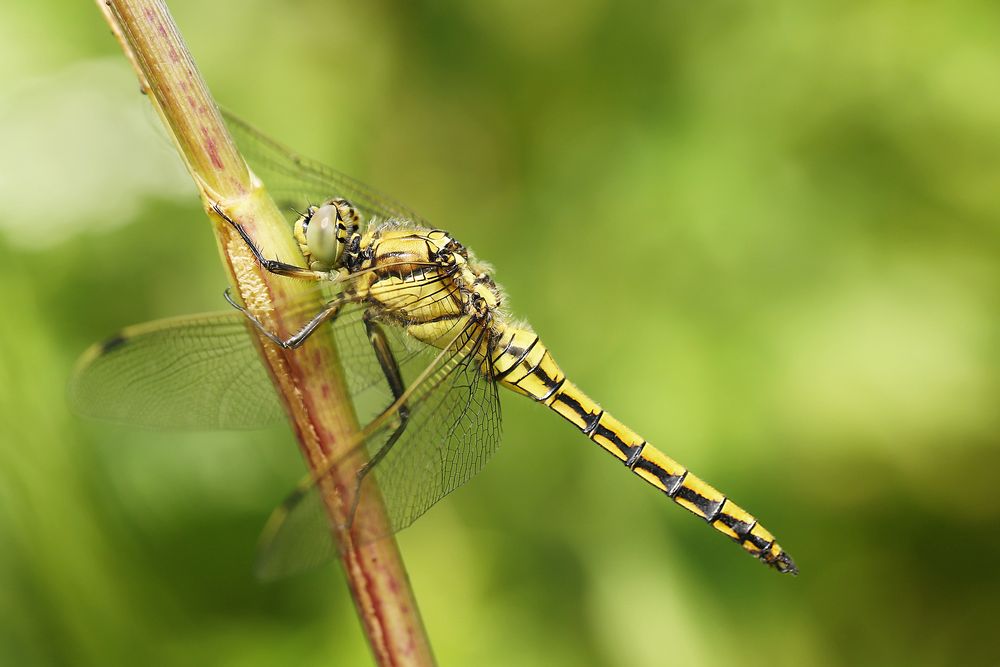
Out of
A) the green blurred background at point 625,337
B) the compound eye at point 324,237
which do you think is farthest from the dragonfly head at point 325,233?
the green blurred background at point 625,337

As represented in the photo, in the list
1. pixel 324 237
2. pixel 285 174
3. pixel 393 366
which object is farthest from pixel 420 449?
pixel 285 174

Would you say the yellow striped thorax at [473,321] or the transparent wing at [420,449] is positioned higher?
the yellow striped thorax at [473,321]

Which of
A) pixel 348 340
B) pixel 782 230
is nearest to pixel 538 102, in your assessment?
pixel 782 230

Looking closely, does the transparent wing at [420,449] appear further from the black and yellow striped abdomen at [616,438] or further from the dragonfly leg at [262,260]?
the dragonfly leg at [262,260]

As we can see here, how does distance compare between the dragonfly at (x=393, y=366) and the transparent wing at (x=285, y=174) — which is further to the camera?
the transparent wing at (x=285, y=174)

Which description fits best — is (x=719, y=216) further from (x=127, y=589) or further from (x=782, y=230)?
(x=127, y=589)
